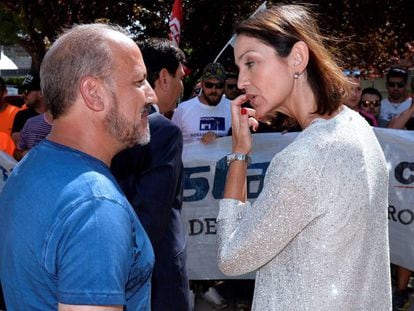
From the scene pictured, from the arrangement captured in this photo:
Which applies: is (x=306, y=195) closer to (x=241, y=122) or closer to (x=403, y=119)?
(x=241, y=122)

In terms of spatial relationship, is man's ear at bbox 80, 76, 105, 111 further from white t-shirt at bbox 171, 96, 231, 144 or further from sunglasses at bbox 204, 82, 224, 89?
sunglasses at bbox 204, 82, 224, 89

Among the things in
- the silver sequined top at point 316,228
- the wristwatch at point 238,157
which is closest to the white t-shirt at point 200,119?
the wristwatch at point 238,157

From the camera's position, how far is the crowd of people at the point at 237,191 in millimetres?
1475

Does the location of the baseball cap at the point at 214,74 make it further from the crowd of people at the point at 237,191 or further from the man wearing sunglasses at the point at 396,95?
the crowd of people at the point at 237,191

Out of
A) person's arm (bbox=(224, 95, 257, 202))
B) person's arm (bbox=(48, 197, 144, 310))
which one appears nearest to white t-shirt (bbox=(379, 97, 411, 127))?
person's arm (bbox=(224, 95, 257, 202))

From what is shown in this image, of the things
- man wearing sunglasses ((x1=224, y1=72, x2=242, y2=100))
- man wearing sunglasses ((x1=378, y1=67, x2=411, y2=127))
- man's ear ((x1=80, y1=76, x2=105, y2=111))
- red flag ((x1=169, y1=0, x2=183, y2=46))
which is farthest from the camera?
red flag ((x1=169, y1=0, x2=183, y2=46))

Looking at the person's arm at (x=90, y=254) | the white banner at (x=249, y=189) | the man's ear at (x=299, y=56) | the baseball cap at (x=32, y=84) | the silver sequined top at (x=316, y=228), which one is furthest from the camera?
the baseball cap at (x=32, y=84)

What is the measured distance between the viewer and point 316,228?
6.19 ft

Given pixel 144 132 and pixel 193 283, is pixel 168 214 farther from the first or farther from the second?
pixel 193 283

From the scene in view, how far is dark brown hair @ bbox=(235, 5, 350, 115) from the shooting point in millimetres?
2023

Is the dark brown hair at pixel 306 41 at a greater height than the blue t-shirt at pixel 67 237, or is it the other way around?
the dark brown hair at pixel 306 41

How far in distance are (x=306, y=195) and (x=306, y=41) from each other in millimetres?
489

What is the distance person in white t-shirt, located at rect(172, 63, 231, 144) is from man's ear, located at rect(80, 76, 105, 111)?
5348 mm

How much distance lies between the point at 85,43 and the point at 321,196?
75 centimetres
